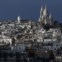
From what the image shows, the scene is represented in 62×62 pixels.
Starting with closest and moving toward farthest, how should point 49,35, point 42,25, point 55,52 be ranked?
point 55,52
point 49,35
point 42,25

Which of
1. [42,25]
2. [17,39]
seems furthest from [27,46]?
[42,25]

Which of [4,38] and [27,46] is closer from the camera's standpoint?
[27,46]

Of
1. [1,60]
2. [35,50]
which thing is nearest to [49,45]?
[35,50]

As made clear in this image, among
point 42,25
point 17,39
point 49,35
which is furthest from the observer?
point 42,25

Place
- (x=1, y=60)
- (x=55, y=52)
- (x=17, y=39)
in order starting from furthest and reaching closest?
(x=17, y=39), (x=55, y=52), (x=1, y=60)

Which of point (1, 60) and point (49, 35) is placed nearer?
point (1, 60)

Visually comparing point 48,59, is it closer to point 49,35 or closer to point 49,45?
point 49,45

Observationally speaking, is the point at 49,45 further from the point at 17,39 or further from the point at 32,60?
the point at 32,60

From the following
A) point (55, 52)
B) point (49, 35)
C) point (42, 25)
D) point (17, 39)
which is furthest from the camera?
point (42, 25)
